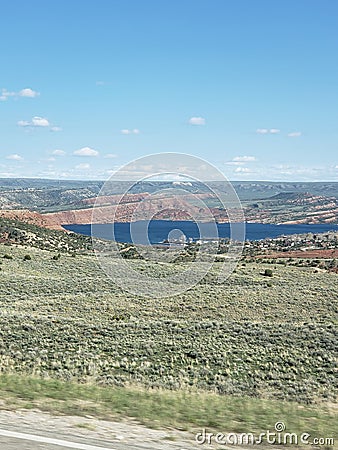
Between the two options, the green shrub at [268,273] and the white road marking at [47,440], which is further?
the green shrub at [268,273]

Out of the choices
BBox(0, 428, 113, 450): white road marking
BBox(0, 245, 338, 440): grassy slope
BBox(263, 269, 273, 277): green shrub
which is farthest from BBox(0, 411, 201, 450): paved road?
BBox(263, 269, 273, 277): green shrub

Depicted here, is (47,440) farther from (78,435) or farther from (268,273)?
(268,273)

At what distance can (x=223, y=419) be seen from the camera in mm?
6434

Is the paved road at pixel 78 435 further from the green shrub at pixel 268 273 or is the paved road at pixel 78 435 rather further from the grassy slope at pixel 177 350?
the green shrub at pixel 268 273

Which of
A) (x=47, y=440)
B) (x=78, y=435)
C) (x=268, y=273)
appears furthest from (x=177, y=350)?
(x=268, y=273)

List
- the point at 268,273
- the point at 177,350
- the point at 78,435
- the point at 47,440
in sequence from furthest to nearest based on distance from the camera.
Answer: the point at 268,273 < the point at 177,350 < the point at 78,435 < the point at 47,440

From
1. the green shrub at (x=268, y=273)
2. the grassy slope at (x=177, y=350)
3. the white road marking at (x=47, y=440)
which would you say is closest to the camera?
the white road marking at (x=47, y=440)

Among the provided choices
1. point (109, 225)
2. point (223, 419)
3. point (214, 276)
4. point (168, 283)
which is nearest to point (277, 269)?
point (214, 276)

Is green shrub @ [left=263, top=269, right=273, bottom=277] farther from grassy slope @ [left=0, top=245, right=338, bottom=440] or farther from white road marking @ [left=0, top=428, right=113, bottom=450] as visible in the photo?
white road marking @ [left=0, top=428, right=113, bottom=450]

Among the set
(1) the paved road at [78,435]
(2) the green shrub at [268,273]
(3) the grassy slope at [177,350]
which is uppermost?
(1) the paved road at [78,435]

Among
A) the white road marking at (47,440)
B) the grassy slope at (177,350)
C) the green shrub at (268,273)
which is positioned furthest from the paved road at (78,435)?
the green shrub at (268,273)

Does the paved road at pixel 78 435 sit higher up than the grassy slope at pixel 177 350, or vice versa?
the paved road at pixel 78 435

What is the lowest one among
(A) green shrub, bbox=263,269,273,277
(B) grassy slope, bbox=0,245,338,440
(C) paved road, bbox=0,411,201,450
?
(A) green shrub, bbox=263,269,273,277

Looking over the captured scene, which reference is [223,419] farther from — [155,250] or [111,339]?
[155,250]
